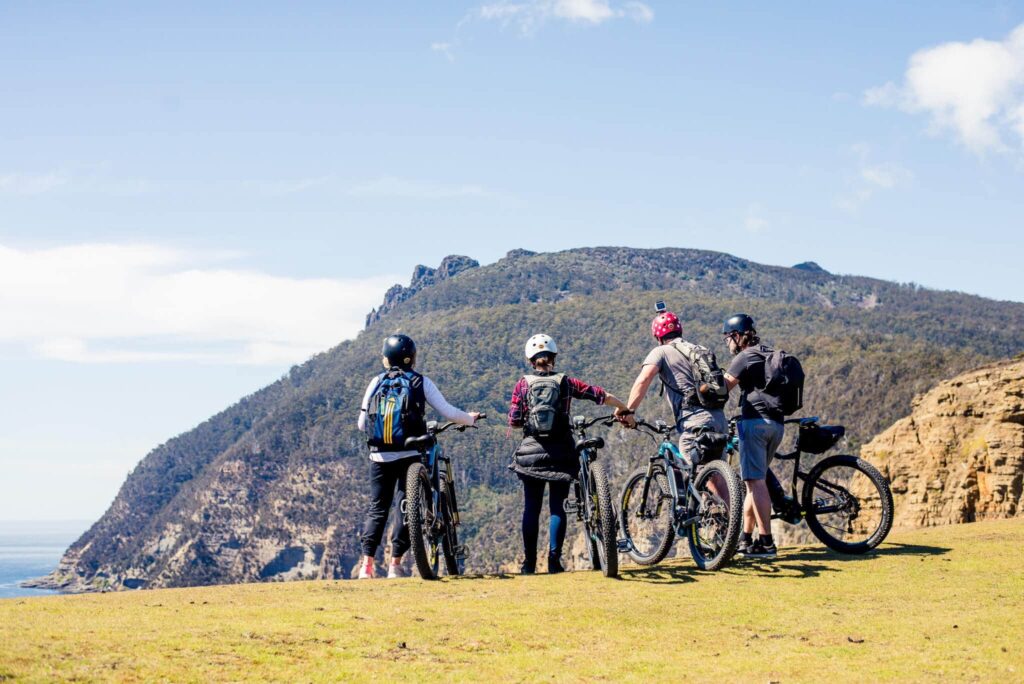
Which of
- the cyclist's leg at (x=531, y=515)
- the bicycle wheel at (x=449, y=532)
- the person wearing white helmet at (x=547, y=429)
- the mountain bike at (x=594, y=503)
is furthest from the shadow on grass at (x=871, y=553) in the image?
the bicycle wheel at (x=449, y=532)

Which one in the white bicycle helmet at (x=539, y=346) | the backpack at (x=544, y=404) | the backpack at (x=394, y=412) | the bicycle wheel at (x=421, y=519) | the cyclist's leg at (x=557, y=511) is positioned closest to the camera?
the bicycle wheel at (x=421, y=519)

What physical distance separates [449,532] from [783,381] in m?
3.51

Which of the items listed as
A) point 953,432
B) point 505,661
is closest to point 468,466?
point 953,432

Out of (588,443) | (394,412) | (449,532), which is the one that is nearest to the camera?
(588,443)

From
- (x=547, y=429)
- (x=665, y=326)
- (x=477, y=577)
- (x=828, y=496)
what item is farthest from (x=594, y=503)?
(x=828, y=496)

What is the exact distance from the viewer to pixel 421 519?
8.95m

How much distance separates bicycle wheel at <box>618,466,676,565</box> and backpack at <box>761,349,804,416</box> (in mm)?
1306

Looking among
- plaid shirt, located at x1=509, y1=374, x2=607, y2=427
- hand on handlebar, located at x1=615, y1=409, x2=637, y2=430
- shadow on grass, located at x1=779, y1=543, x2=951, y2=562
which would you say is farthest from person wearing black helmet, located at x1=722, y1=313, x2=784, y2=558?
plaid shirt, located at x1=509, y1=374, x2=607, y2=427

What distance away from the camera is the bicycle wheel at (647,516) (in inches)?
368

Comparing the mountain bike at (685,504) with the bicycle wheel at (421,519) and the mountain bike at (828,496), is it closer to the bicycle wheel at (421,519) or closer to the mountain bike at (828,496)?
the mountain bike at (828,496)

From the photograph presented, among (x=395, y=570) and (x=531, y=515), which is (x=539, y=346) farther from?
(x=395, y=570)

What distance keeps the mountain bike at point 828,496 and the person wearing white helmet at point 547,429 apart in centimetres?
188

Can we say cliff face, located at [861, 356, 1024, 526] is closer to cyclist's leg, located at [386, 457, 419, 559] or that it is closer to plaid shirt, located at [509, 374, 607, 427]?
plaid shirt, located at [509, 374, 607, 427]

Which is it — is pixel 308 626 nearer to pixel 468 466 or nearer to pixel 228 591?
pixel 228 591
